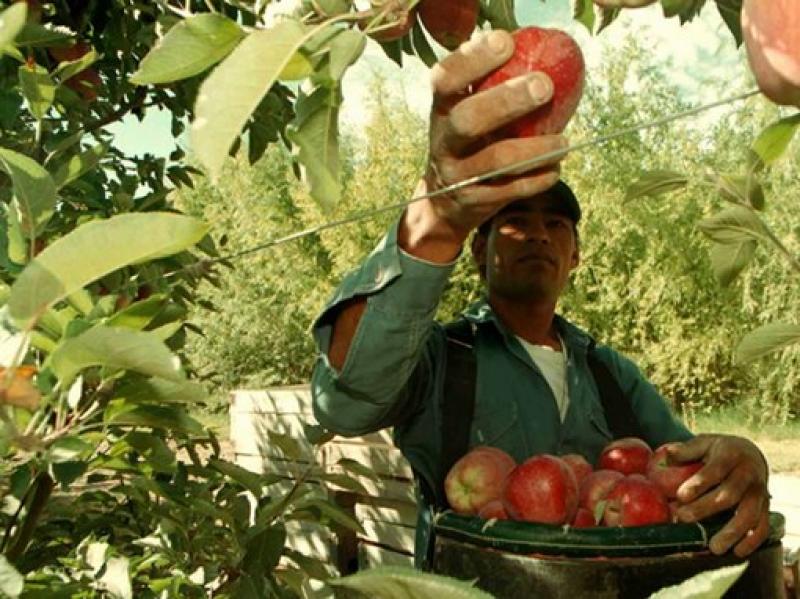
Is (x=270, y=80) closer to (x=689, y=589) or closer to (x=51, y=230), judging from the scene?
(x=689, y=589)

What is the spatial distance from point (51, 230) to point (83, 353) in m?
0.85

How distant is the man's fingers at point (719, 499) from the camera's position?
1.20 m

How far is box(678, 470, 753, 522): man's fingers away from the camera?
120 centimetres

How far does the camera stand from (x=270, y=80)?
49 cm

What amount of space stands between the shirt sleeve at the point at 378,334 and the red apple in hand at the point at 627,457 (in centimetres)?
44

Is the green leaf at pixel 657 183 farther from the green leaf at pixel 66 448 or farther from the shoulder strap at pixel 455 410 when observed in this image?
the shoulder strap at pixel 455 410

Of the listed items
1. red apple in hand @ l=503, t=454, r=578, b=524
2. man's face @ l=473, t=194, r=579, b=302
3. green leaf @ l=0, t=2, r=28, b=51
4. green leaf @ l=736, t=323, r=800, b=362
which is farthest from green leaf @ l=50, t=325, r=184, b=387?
man's face @ l=473, t=194, r=579, b=302

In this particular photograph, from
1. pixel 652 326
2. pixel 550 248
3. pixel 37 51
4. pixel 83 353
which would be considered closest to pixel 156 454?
pixel 83 353

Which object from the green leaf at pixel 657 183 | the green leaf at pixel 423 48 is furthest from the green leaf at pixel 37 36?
the green leaf at pixel 657 183

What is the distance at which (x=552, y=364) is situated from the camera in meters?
1.97

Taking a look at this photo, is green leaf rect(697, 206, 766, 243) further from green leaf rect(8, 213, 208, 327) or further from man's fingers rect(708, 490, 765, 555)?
green leaf rect(8, 213, 208, 327)

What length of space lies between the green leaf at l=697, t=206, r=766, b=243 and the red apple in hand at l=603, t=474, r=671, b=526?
15.0 inches

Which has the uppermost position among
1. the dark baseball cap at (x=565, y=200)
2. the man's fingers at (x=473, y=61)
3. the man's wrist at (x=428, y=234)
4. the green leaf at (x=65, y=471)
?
the man's fingers at (x=473, y=61)

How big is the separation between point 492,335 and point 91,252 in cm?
139
